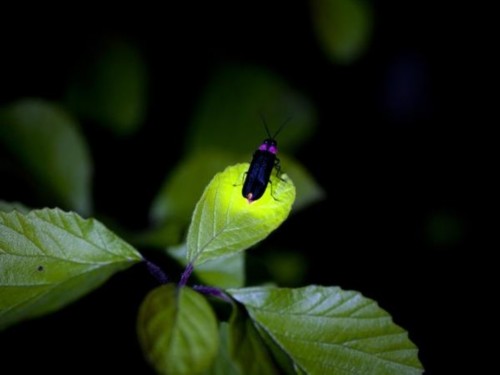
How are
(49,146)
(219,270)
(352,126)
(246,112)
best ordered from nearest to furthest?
(219,270) < (49,146) < (246,112) < (352,126)

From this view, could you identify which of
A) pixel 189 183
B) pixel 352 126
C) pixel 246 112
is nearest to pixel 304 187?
pixel 189 183

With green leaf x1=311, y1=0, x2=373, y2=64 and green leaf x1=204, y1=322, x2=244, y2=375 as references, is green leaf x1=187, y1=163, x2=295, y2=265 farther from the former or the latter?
green leaf x1=311, y1=0, x2=373, y2=64

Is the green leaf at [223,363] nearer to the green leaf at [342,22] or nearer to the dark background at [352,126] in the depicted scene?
the dark background at [352,126]

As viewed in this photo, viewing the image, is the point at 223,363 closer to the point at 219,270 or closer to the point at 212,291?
the point at 212,291

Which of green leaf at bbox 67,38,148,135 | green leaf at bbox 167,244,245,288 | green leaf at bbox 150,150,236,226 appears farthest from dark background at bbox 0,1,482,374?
green leaf at bbox 167,244,245,288

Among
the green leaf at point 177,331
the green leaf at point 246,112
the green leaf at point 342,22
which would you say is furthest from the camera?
the green leaf at point 246,112

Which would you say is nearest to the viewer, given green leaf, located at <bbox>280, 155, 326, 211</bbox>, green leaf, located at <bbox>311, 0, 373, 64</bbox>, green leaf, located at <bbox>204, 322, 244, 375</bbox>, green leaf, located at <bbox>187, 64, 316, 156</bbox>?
green leaf, located at <bbox>204, 322, 244, 375</bbox>

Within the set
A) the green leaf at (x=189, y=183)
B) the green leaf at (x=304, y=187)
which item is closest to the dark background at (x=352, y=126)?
the green leaf at (x=189, y=183)
